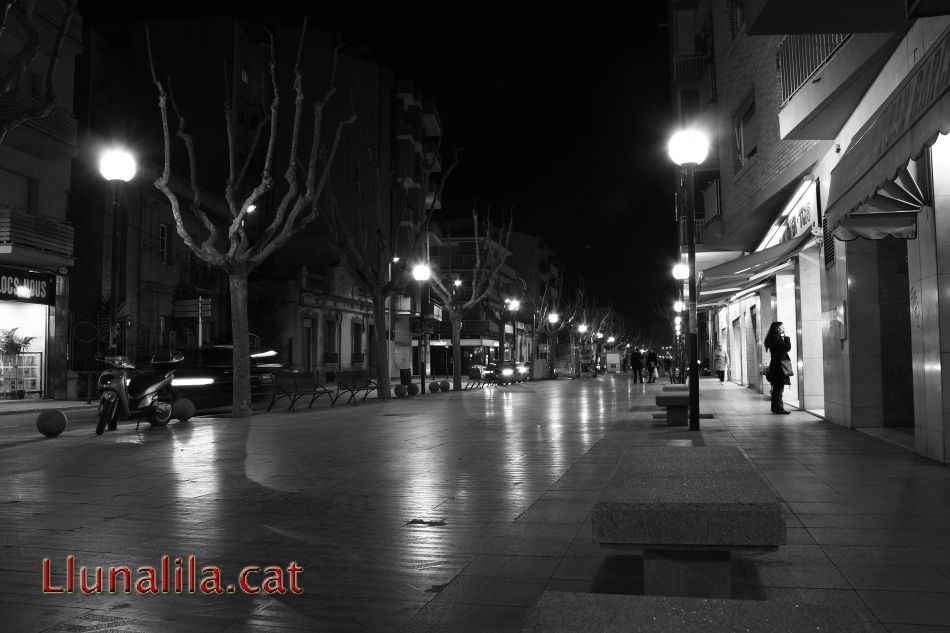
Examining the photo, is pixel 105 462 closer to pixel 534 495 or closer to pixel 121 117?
pixel 534 495

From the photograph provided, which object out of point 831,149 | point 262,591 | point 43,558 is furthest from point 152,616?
point 831,149

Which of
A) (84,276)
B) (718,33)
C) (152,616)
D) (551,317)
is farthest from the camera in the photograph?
(551,317)

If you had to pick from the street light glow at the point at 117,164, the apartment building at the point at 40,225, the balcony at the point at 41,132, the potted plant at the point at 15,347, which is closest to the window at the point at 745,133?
the street light glow at the point at 117,164

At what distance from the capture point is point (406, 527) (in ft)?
20.5

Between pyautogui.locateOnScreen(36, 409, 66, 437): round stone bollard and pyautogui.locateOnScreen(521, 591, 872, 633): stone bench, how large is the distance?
43.4 ft

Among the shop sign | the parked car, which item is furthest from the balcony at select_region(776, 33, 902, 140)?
the parked car

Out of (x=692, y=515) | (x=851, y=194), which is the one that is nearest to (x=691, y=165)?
(x=851, y=194)

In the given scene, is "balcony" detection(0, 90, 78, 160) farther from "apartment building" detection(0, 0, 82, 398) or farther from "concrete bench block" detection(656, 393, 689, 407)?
"concrete bench block" detection(656, 393, 689, 407)

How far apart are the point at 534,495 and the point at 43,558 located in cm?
422

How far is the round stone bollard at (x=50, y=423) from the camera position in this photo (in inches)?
525

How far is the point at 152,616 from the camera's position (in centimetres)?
409

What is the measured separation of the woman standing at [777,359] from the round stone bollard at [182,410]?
12022 mm

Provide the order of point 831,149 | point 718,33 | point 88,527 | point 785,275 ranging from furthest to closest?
point 718,33, point 785,275, point 831,149, point 88,527

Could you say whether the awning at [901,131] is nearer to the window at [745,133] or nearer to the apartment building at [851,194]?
the apartment building at [851,194]
